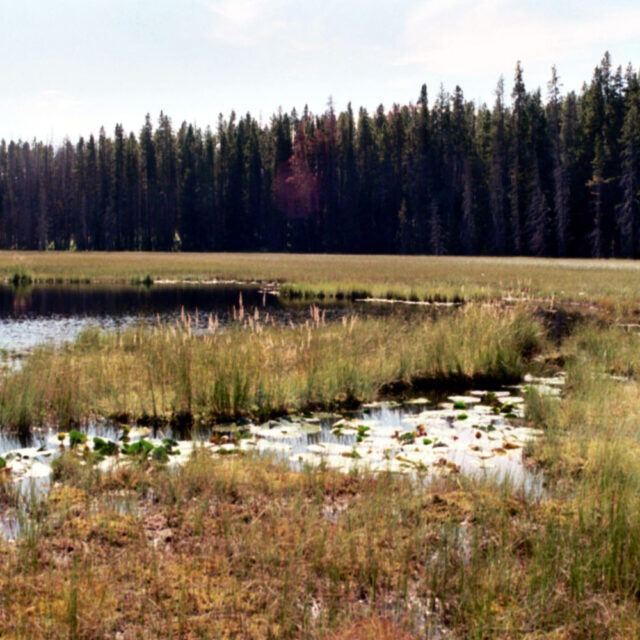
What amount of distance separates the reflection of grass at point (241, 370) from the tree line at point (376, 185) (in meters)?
57.2

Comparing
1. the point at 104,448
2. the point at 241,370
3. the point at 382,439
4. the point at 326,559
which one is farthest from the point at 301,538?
the point at 241,370

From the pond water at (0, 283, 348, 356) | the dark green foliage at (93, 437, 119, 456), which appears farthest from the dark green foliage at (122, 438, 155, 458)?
the pond water at (0, 283, 348, 356)

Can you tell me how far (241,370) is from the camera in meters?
11.0

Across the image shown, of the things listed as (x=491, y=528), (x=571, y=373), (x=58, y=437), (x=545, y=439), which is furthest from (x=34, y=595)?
(x=571, y=373)

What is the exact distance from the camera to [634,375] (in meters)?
12.5

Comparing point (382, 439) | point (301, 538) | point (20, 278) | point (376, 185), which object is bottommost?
point (382, 439)

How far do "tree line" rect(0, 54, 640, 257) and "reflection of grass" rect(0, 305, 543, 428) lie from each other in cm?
5719

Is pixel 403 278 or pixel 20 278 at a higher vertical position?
pixel 20 278

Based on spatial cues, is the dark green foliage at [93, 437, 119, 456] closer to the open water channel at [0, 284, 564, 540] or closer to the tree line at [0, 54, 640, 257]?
the open water channel at [0, 284, 564, 540]

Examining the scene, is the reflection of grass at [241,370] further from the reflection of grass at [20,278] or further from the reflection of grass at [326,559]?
the reflection of grass at [20,278]

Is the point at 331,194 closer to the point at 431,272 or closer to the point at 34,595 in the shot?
the point at 431,272

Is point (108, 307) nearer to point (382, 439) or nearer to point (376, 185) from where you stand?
point (382, 439)

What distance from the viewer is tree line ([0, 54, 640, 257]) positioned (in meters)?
70.3

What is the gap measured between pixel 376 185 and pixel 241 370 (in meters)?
79.2
